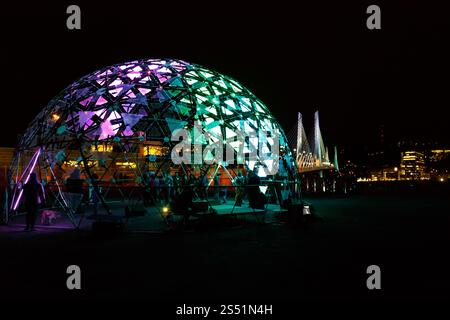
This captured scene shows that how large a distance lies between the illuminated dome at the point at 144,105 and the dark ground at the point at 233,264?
356 cm

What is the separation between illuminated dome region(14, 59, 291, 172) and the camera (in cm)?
1141

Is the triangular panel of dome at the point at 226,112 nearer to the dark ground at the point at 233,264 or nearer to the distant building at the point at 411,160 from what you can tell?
the dark ground at the point at 233,264

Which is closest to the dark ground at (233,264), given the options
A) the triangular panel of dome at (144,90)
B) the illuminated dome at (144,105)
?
the illuminated dome at (144,105)

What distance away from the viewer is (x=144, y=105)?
38.6 ft

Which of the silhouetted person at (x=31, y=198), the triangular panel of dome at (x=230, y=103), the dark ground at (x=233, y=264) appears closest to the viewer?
the dark ground at (x=233, y=264)

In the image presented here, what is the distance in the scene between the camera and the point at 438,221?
10852mm

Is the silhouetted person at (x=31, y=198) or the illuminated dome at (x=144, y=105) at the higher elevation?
the illuminated dome at (x=144, y=105)

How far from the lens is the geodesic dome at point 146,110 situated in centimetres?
1141
